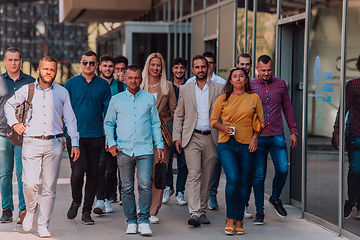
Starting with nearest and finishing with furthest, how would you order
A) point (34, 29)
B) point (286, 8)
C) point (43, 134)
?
point (43, 134) → point (286, 8) → point (34, 29)

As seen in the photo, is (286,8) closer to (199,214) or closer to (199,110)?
(199,110)

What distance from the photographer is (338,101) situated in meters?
5.78

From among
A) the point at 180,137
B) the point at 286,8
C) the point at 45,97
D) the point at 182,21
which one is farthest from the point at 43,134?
the point at 182,21

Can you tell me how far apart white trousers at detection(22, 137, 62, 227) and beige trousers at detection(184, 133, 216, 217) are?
151cm

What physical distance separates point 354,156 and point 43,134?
321 cm

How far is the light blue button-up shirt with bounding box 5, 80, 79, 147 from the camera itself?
17.6 feet

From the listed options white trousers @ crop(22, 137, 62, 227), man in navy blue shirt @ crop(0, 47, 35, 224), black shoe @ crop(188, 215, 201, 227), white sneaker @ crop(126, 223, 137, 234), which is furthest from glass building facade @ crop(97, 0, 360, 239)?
man in navy blue shirt @ crop(0, 47, 35, 224)

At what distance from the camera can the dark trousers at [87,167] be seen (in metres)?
6.01

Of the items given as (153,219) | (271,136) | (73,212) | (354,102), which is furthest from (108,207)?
(354,102)

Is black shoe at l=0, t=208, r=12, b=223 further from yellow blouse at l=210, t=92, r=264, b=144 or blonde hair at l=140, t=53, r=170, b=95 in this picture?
yellow blouse at l=210, t=92, r=264, b=144

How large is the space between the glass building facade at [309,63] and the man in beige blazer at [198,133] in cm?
Answer: 124

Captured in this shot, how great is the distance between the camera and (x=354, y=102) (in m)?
5.39

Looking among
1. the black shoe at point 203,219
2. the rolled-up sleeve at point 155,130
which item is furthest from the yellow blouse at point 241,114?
the black shoe at point 203,219

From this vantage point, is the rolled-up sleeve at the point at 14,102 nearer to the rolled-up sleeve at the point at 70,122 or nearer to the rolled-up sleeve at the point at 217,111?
the rolled-up sleeve at the point at 70,122
